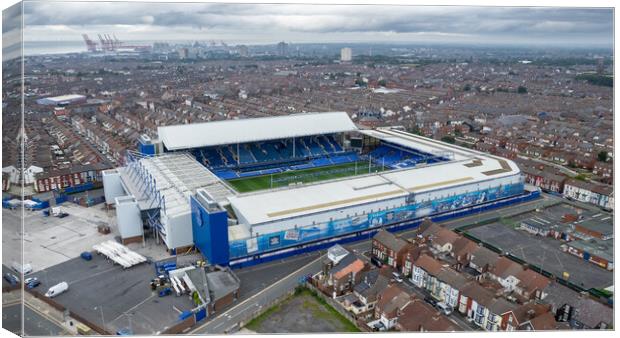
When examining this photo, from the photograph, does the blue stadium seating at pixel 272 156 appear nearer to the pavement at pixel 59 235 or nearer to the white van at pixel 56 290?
the pavement at pixel 59 235

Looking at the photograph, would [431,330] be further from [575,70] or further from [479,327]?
[575,70]

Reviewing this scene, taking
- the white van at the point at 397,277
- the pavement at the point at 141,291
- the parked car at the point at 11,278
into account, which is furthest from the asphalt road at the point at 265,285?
the parked car at the point at 11,278

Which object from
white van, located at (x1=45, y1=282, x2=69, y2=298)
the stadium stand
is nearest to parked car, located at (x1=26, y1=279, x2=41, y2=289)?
white van, located at (x1=45, y1=282, x2=69, y2=298)

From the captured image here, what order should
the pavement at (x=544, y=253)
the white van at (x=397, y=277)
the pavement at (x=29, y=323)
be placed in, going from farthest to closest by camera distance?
the pavement at (x=544, y=253) → the white van at (x=397, y=277) → the pavement at (x=29, y=323)

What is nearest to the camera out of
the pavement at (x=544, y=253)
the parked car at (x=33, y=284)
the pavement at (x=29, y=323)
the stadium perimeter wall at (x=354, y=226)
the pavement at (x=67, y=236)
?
the pavement at (x=29, y=323)

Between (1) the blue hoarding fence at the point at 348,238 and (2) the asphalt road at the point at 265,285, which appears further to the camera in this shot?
(1) the blue hoarding fence at the point at 348,238

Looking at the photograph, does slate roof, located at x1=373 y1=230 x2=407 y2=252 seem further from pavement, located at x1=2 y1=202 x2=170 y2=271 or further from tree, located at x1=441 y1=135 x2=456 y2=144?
tree, located at x1=441 y1=135 x2=456 y2=144

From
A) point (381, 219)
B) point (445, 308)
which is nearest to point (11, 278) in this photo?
point (445, 308)
